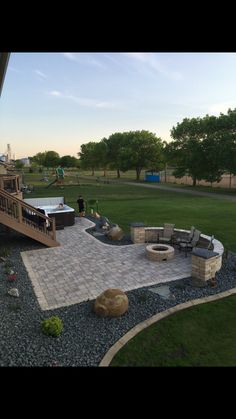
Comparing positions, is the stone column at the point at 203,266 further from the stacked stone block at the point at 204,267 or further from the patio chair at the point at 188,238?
the patio chair at the point at 188,238

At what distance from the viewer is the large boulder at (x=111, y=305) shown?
7.82m

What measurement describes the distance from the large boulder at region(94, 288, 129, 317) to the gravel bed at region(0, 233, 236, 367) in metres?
0.16

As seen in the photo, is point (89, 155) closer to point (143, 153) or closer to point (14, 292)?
point (143, 153)

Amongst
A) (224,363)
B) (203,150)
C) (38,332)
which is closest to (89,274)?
(38,332)

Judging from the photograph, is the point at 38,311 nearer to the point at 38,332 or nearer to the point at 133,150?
the point at 38,332

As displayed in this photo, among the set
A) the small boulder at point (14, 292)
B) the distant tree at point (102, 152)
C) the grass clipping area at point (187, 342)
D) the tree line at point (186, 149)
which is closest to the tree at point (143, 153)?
the tree line at point (186, 149)

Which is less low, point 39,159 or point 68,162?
point 39,159

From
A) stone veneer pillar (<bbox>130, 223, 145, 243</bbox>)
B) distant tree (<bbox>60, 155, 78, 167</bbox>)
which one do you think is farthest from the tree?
distant tree (<bbox>60, 155, 78, 167</bbox>)

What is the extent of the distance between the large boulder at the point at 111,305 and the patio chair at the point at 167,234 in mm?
6679

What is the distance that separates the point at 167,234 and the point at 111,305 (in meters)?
7.37

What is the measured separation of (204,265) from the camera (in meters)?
9.87

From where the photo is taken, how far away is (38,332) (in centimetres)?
715

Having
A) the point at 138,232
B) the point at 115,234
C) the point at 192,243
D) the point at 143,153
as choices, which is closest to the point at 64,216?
the point at 115,234
